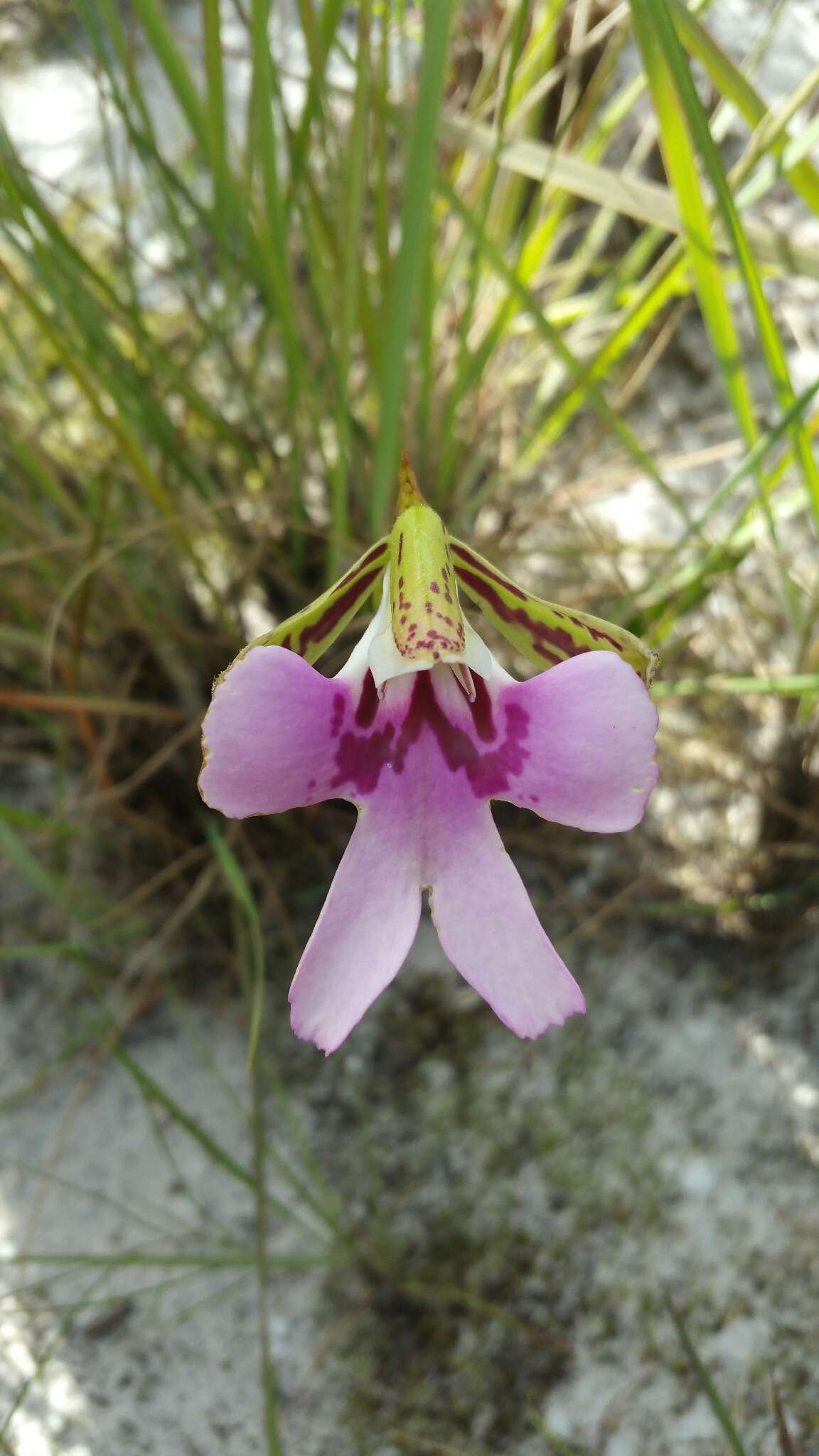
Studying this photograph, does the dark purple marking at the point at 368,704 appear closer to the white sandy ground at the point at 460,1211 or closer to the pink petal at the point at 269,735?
the pink petal at the point at 269,735

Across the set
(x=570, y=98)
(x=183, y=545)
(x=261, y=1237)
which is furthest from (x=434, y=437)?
(x=261, y=1237)

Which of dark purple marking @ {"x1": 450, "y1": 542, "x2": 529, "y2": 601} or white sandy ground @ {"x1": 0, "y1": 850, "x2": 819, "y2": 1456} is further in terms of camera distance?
white sandy ground @ {"x1": 0, "y1": 850, "x2": 819, "y2": 1456}

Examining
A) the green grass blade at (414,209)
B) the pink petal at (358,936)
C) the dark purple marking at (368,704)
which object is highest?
the green grass blade at (414,209)

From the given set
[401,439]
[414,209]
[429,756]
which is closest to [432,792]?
[429,756]

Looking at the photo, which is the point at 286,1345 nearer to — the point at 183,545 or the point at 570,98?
the point at 183,545

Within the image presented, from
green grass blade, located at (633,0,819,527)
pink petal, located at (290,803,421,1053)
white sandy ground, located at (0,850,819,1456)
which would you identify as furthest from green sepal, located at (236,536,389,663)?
white sandy ground, located at (0,850,819,1456)

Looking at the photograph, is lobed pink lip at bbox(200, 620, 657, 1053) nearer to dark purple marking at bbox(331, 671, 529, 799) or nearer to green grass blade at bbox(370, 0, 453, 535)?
dark purple marking at bbox(331, 671, 529, 799)

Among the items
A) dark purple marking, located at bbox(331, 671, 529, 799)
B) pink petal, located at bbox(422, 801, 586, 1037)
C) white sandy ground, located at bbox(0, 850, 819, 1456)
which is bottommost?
white sandy ground, located at bbox(0, 850, 819, 1456)

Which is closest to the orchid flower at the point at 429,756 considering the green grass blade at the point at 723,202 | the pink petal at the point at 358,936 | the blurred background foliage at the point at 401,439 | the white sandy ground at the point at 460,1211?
the pink petal at the point at 358,936
